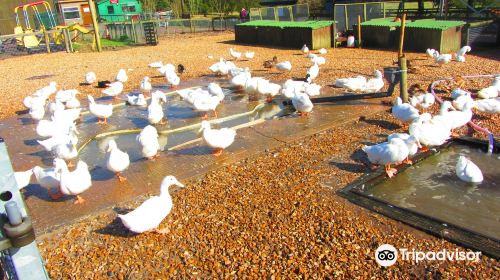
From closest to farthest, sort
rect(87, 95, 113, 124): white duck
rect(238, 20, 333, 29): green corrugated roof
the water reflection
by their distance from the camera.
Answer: the water reflection < rect(87, 95, 113, 124): white duck < rect(238, 20, 333, 29): green corrugated roof

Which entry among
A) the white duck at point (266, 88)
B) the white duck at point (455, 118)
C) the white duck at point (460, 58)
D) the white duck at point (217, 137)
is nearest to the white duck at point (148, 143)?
the white duck at point (217, 137)

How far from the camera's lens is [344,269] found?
362cm

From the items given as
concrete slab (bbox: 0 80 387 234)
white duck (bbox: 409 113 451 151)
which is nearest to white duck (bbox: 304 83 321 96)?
concrete slab (bbox: 0 80 387 234)

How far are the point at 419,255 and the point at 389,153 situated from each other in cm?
170

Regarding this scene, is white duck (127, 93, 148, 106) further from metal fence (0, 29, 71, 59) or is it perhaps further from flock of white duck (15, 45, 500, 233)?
metal fence (0, 29, 71, 59)

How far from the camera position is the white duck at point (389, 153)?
5.15m

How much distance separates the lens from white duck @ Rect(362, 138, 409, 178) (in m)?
5.15

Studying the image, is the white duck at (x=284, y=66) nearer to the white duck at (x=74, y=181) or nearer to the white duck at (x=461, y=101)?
the white duck at (x=461, y=101)

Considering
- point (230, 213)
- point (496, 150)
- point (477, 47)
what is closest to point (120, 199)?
point (230, 213)

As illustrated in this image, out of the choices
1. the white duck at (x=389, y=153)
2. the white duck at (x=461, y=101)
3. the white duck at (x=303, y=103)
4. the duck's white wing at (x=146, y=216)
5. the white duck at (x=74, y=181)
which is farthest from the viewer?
the white duck at (x=303, y=103)

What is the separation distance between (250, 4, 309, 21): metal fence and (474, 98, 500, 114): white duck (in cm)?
1802

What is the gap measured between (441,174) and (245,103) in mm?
5088

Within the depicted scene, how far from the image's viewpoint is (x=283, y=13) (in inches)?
956

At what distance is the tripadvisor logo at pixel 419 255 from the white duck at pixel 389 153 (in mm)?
1603
